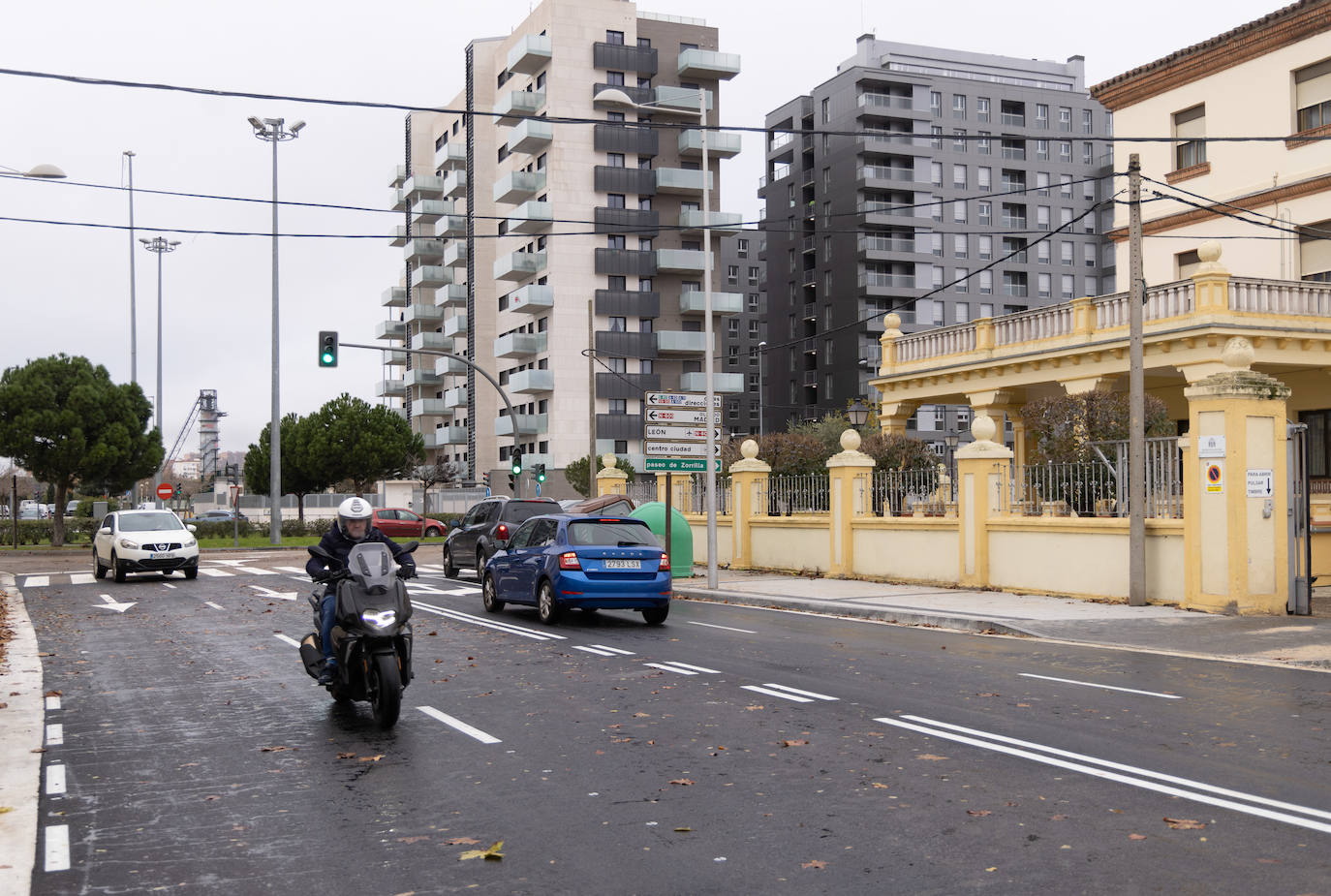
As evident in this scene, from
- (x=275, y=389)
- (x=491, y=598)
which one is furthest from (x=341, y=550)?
(x=275, y=389)

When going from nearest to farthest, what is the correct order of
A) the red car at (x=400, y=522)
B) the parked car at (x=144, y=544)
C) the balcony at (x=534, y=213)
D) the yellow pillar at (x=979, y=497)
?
1. the yellow pillar at (x=979, y=497)
2. the parked car at (x=144, y=544)
3. the red car at (x=400, y=522)
4. the balcony at (x=534, y=213)

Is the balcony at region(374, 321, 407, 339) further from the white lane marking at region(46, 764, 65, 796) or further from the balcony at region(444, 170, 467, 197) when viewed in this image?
the white lane marking at region(46, 764, 65, 796)

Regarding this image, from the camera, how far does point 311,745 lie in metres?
8.42

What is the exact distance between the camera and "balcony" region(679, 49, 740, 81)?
70.7m

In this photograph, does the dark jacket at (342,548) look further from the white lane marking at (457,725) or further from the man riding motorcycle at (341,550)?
the white lane marking at (457,725)

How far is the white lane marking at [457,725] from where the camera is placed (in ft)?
28.1

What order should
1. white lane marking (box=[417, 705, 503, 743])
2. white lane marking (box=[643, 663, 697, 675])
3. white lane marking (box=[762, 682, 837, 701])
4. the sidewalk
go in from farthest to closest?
the sidewalk
white lane marking (box=[643, 663, 697, 675])
white lane marking (box=[762, 682, 837, 701])
white lane marking (box=[417, 705, 503, 743])

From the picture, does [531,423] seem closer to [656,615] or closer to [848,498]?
[848,498]

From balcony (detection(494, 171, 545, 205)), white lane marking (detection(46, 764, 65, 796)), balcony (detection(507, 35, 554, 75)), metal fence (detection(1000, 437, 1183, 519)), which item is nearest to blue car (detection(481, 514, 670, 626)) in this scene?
metal fence (detection(1000, 437, 1183, 519))

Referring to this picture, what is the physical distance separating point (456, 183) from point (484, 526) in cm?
6482

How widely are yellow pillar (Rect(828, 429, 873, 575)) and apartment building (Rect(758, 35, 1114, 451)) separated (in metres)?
56.9

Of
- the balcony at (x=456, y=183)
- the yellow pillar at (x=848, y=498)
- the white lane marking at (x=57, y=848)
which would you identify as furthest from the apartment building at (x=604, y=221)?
the white lane marking at (x=57, y=848)

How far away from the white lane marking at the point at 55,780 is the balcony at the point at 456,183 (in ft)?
265

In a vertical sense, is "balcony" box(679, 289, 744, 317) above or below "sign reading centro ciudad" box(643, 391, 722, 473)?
above
